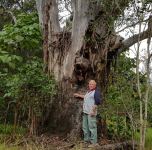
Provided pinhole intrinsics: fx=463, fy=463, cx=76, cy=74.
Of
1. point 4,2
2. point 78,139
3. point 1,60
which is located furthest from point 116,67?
point 4,2

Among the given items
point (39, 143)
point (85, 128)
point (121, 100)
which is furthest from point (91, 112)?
point (39, 143)

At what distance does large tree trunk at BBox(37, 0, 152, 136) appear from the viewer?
43.9ft

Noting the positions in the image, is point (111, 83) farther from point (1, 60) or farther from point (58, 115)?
point (1, 60)

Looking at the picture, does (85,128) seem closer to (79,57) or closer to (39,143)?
(39,143)

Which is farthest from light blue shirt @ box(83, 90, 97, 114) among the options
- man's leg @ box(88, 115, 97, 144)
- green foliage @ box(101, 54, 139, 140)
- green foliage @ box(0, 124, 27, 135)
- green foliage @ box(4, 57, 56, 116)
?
green foliage @ box(0, 124, 27, 135)

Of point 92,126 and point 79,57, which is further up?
point 79,57

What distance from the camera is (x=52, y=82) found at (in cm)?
1341

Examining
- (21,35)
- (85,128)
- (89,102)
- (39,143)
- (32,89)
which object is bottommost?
(39,143)

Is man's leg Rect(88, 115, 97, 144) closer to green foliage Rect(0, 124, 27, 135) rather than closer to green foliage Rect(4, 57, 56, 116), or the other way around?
green foliage Rect(4, 57, 56, 116)

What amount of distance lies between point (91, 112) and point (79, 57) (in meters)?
1.96

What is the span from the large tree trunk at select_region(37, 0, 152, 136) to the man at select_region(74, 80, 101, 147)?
692mm

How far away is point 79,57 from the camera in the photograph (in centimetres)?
1345

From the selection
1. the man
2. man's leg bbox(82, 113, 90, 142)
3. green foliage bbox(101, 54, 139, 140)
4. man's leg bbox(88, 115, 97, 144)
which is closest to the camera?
green foliage bbox(101, 54, 139, 140)

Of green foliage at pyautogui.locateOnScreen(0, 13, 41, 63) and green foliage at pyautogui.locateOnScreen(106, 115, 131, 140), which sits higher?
green foliage at pyautogui.locateOnScreen(0, 13, 41, 63)
